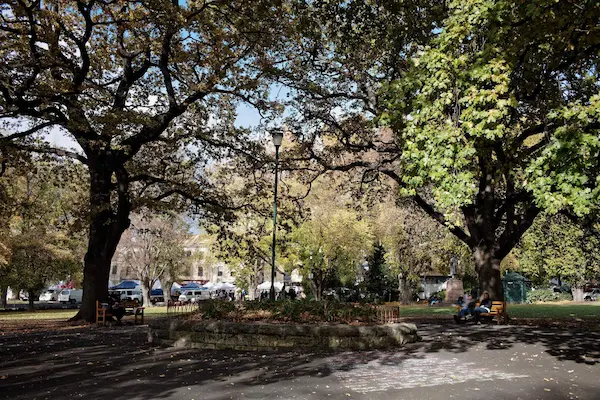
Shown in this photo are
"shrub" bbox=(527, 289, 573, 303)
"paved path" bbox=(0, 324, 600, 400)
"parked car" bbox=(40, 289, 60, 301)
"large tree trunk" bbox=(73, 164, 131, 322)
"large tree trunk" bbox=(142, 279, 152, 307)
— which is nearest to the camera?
"paved path" bbox=(0, 324, 600, 400)

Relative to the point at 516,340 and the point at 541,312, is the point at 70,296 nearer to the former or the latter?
the point at 541,312

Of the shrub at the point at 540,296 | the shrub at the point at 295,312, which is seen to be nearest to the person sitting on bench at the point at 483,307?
the shrub at the point at 295,312

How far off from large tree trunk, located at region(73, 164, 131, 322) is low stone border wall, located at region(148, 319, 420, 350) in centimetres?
881

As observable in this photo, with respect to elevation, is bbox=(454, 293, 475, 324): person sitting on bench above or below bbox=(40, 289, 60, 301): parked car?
above

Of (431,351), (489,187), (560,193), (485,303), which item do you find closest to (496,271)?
(485,303)

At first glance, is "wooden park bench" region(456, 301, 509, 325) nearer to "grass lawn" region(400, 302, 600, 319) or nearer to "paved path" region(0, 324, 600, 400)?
"paved path" region(0, 324, 600, 400)

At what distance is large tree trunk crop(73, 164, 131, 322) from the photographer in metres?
17.3

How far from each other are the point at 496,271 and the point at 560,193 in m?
8.85

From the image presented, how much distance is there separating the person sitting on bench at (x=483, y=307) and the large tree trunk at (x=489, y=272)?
0.46 meters

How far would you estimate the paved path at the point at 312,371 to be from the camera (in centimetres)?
629

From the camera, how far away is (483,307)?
15.1 m

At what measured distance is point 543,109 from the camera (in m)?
11.4

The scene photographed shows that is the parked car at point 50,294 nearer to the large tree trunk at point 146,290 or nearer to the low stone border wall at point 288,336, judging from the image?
the large tree trunk at point 146,290

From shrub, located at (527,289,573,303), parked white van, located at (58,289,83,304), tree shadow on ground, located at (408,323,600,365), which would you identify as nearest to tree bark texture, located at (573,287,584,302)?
shrub, located at (527,289,573,303)
